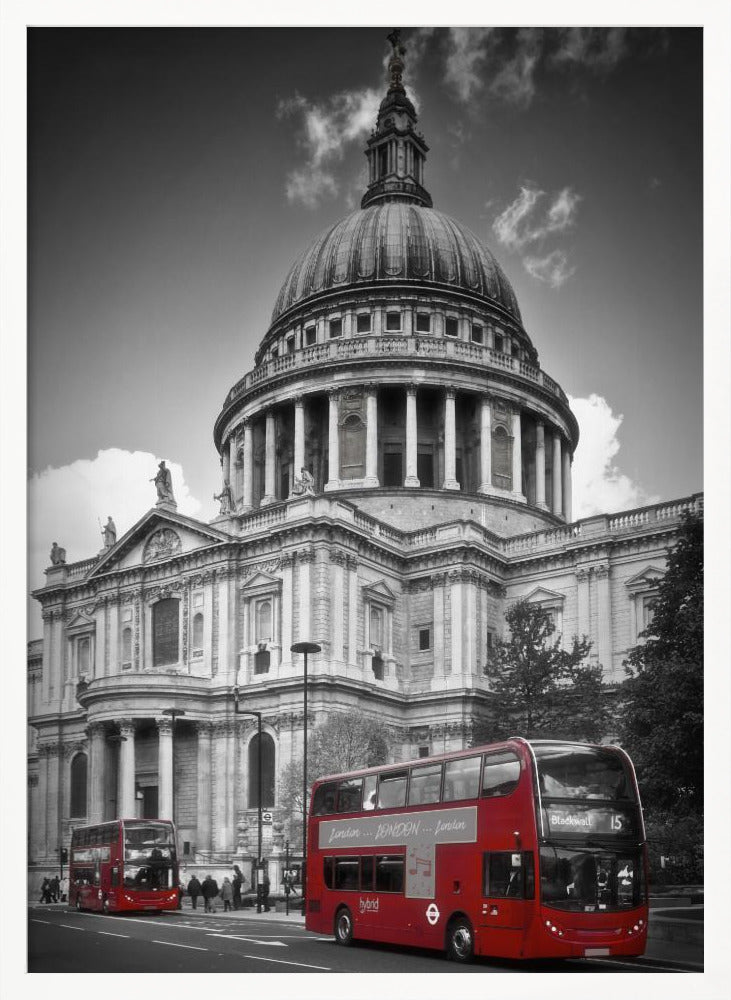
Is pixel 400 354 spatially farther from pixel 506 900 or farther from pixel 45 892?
pixel 506 900

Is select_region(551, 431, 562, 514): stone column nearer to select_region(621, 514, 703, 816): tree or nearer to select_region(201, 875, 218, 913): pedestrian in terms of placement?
select_region(201, 875, 218, 913): pedestrian

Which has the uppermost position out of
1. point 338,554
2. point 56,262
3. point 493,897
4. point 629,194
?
point 629,194

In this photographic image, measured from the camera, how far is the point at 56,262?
2759cm

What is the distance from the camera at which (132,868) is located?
123 ft

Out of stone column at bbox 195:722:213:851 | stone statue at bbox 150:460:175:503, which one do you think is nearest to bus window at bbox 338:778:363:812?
stone statue at bbox 150:460:175:503

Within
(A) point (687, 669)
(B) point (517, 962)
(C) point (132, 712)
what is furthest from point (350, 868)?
(C) point (132, 712)

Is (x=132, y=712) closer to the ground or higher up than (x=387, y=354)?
closer to the ground

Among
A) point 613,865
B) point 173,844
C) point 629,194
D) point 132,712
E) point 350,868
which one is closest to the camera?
point 613,865

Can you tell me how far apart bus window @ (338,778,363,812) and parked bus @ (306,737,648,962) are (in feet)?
4.35

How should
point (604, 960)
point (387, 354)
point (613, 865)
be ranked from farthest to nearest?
1. point (387, 354)
2. point (604, 960)
3. point (613, 865)

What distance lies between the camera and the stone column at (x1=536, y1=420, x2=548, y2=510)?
67312mm

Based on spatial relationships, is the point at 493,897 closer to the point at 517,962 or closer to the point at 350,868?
the point at 517,962

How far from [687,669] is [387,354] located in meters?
38.8

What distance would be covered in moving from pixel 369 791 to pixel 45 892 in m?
23.8
